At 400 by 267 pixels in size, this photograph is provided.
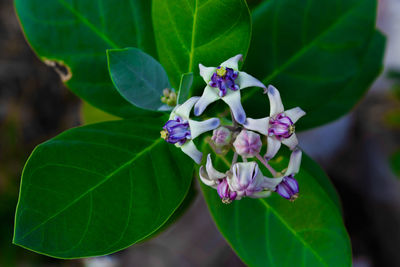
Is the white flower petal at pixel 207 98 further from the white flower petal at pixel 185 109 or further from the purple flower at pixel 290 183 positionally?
the purple flower at pixel 290 183

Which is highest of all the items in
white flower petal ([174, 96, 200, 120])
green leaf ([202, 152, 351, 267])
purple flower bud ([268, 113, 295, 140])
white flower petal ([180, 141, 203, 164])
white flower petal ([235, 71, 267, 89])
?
white flower petal ([235, 71, 267, 89])

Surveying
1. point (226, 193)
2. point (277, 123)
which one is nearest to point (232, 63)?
point (277, 123)

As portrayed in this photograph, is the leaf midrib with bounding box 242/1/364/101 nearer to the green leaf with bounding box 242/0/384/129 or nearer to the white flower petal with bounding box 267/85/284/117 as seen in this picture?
the green leaf with bounding box 242/0/384/129

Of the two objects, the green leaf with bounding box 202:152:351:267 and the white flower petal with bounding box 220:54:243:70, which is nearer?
the white flower petal with bounding box 220:54:243:70

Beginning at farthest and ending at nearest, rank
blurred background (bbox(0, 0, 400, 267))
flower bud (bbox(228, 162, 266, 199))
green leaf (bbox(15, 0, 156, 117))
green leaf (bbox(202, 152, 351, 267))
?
blurred background (bbox(0, 0, 400, 267))
green leaf (bbox(15, 0, 156, 117))
green leaf (bbox(202, 152, 351, 267))
flower bud (bbox(228, 162, 266, 199))

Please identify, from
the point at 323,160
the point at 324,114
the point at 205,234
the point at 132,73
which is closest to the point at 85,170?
the point at 132,73

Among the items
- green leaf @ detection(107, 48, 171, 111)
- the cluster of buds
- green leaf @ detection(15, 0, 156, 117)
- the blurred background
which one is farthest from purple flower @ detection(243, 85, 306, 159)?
the blurred background

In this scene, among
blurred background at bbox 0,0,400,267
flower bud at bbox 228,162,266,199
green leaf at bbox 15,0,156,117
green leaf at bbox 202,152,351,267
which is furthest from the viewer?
blurred background at bbox 0,0,400,267

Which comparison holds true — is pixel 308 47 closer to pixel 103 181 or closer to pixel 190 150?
pixel 190 150
